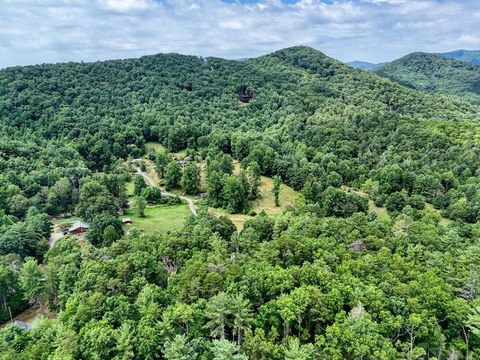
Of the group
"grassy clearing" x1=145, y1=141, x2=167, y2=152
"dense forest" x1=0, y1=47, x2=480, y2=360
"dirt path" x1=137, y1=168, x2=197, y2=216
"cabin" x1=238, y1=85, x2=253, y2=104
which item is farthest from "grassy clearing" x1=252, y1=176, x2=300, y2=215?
"cabin" x1=238, y1=85, x2=253, y2=104

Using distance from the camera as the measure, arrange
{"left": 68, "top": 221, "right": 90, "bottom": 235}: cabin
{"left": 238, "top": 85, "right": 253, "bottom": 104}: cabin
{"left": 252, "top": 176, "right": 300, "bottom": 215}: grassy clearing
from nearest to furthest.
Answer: {"left": 68, "top": 221, "right": 90, "bottom": 235}: cabin
{"left": 252, "top": 176, "right": 300, "bottom": 215}: grassy clearing
{"left": 238, "top": 85, "right": 253, "bottom": 104}: cabin

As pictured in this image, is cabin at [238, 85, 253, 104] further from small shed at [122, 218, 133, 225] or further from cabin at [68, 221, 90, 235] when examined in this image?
cabin at [68, 221, 90, 235]

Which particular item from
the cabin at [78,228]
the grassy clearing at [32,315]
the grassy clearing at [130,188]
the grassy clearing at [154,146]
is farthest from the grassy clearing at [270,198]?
the grassy clearing at [154,146]

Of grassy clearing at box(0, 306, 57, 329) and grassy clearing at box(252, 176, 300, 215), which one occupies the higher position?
grassy clearing at box(252, 176, 300, 215)

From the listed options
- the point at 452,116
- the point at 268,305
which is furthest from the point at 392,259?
the point at 452,116

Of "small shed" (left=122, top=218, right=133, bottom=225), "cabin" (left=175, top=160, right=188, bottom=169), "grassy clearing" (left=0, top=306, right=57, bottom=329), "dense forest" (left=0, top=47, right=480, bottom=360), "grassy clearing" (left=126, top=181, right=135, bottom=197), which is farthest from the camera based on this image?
"cabin" (left=175, top=160, right=188, bottom=169)

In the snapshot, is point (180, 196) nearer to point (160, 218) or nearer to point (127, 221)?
point (160, 218)

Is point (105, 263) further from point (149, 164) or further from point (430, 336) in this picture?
point (149, 164)
